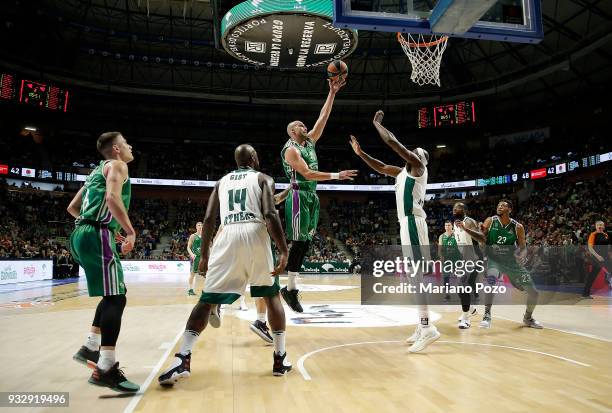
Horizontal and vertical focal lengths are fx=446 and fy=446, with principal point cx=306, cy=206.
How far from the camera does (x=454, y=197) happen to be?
35000 mm

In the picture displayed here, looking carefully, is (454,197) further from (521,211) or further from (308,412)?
(308,412)

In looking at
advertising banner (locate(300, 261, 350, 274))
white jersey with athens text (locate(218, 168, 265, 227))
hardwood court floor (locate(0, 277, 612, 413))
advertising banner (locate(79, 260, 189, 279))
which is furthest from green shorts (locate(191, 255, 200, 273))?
advertising banner (locate(300, 261, 350, 274))

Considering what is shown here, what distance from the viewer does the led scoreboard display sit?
28.5 metres

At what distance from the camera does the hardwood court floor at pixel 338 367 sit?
316cm

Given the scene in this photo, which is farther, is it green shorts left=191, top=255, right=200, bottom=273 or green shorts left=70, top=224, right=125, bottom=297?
green shorts left=191, top=255, right=200, bottom=273

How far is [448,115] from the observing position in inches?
1146

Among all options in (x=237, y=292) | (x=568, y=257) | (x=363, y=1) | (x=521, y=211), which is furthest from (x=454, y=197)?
(x=237, y=292)

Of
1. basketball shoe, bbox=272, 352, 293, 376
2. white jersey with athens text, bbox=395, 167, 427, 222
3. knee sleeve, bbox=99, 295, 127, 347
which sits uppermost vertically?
white jersey with athens text, bbox=395, 167, 427, 222

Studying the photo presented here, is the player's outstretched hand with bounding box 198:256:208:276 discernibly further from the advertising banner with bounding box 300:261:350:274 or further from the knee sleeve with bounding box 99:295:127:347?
the advertising banner with bounding box 300:261:350:274

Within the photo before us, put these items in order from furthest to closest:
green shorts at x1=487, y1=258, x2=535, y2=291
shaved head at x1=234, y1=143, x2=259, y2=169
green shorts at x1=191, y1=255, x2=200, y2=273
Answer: green shorts at x1=191, y1=255, x2=200, y2=273 < green shorts at x1=487, y1=258, x2=535, y2=291 < shaved head at x1=234, y1=143, x2=259, y2=169

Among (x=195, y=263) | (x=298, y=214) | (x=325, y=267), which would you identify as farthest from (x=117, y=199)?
(x=325, y=267)

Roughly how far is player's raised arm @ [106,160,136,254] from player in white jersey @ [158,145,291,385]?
2.06 feet

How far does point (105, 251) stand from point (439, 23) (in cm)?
480

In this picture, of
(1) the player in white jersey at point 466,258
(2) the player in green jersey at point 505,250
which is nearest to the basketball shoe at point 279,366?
(1) the player in white jersey at point 466,258
